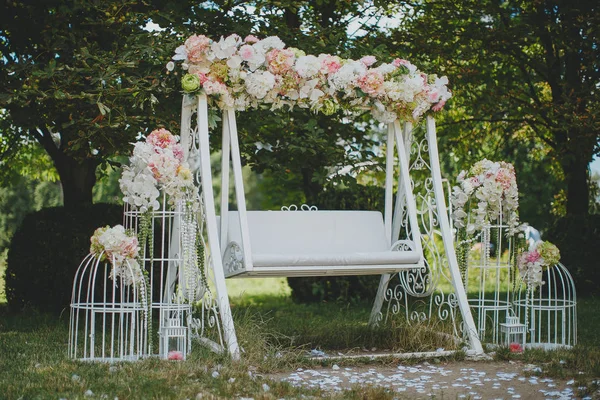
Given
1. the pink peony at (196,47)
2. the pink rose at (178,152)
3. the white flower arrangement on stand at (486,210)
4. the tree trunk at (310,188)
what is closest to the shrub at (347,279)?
the tree trunk at (310,188)

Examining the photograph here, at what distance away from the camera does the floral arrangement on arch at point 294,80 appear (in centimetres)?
600

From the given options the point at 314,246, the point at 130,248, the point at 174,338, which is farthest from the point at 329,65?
the point at 174,338

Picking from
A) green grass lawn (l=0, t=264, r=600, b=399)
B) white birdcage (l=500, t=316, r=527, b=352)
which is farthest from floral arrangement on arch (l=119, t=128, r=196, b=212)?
white birdcage (l=500, t=316, r=527, b=352)

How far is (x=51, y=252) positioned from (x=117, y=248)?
3.69m

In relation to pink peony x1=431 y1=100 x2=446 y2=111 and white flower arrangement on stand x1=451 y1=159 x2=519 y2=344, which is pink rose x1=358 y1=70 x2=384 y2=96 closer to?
pink peony x1=431 y1=100 x2=446 y2=111

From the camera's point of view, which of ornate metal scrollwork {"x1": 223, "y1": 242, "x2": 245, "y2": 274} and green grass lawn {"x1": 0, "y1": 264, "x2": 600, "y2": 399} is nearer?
green grass lawn {"x1": 0, "y1": 264, "x2": 600, "y2": 399}

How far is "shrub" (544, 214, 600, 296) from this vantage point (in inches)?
425

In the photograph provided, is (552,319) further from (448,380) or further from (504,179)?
(448,380)

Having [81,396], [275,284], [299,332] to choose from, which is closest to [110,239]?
[81,396]

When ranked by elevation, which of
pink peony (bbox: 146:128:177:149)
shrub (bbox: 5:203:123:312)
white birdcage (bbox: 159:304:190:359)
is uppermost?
pink peony (bbox: 146:128:177:149)

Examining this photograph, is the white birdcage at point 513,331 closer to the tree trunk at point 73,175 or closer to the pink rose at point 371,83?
the pink rose at point 371,83

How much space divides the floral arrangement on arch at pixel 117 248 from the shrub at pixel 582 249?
721 centimetres

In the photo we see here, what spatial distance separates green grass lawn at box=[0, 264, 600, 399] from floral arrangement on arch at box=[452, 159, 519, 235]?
105 cm

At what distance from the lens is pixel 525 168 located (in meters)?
19.2
